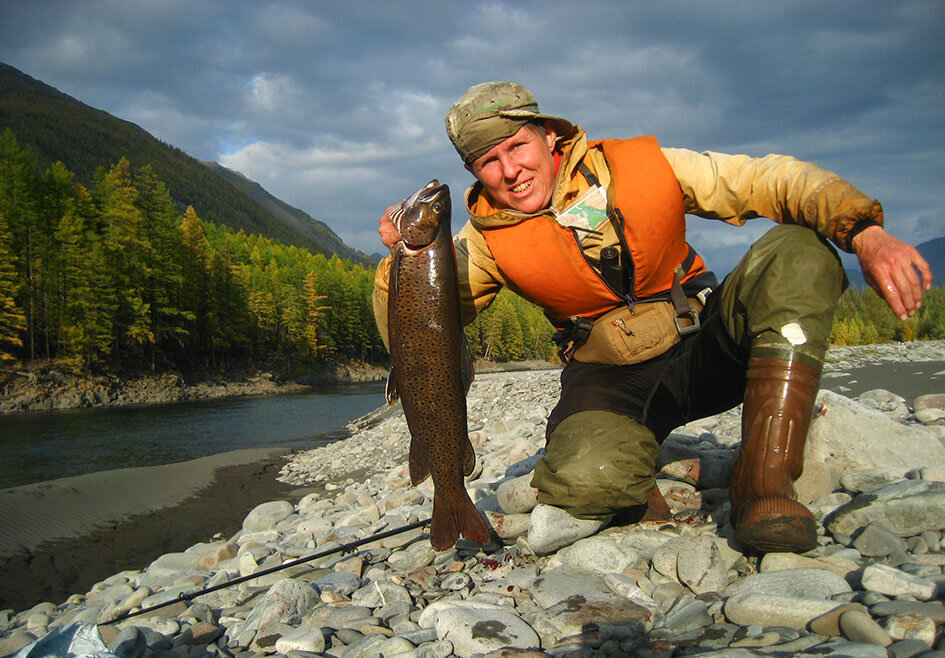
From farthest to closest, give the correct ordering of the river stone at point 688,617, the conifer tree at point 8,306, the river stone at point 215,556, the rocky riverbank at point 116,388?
the conifer tree at point 8,306
the rocky riverbank at point 116,388
the river stone at point 215,556
the river stone at point 688,617

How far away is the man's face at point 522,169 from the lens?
3779 mm

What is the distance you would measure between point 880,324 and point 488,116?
74.6 meters

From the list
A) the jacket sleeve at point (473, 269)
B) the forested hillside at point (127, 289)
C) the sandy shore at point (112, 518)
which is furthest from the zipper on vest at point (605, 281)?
the forested hillside at point (127, 289)

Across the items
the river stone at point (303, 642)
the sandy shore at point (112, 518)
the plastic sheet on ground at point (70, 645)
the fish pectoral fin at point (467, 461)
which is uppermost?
the fish pectoral fin at point (467, 461)

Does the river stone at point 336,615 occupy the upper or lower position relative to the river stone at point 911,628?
lower

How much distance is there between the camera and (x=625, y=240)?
372 centimetres

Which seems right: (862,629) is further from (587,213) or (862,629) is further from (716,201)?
(587,213)

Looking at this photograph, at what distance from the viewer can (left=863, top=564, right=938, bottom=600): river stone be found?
6.96ft

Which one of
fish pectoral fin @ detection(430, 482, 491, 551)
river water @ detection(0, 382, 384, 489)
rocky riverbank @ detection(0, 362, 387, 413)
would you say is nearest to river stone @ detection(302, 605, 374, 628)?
fish pectoral fin @ detection(430, 482, 491, 551)

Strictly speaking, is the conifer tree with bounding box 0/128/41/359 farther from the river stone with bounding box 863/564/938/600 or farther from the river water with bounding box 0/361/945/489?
the river stone with bounding box 863/564/938/600

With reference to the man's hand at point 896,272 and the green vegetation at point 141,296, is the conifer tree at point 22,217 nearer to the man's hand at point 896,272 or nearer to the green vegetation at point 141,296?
the green vegetation at point 141,296

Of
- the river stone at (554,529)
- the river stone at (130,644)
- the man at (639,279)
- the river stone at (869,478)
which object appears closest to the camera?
the river stone at (130,644)

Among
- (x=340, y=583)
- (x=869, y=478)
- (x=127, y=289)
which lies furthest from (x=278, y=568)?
(x=127, y=289)

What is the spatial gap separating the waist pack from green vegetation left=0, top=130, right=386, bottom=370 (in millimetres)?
43779
